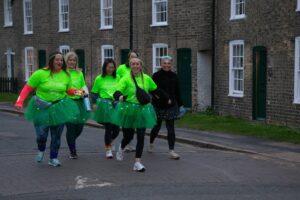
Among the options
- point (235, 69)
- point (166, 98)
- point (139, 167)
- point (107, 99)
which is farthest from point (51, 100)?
point (235, 69)

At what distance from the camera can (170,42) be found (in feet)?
72.7

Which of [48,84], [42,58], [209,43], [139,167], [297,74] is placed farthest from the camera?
[42,58]

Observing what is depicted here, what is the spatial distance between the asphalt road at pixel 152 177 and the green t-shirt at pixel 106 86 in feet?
4.05

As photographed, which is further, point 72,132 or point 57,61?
point 72,132

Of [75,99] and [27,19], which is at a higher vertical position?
[27,19]

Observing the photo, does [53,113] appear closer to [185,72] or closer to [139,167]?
[139,167]

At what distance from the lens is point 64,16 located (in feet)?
98.3

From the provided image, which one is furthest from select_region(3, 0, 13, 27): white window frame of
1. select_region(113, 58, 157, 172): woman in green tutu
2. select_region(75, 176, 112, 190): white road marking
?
select_region(75, 176, 112, 190): white road marking

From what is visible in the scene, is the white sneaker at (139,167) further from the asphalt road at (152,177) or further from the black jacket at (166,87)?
the black jacket at (166,87)

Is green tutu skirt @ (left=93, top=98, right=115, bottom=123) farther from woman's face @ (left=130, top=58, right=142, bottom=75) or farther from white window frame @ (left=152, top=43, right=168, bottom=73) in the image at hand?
white window frame @ (left=152, top=43, right=168, bottom=73)

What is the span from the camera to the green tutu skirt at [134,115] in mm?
9562

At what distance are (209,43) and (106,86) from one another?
10377mm

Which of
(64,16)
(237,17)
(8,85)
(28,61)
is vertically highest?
(64,16)

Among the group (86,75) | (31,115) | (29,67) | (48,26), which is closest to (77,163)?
(31,115)
